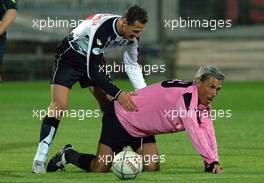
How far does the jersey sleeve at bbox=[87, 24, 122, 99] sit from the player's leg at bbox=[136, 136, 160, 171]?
955 mm

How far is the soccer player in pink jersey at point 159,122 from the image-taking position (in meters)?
11.1

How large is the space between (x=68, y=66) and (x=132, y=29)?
43.9 inches

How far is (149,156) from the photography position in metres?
11.9

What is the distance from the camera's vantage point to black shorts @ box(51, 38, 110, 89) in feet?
39.3

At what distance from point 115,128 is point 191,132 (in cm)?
105

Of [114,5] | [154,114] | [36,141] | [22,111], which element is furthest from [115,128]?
[114,5]

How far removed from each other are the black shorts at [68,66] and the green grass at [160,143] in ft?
3.32

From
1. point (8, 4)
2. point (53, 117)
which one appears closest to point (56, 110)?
point (53, 117)

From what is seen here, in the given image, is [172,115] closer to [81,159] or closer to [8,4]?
[81,159]

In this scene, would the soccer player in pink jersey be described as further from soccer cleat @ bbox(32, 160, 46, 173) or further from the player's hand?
soccer cleat @ bbox(32, 160, 46, 173)

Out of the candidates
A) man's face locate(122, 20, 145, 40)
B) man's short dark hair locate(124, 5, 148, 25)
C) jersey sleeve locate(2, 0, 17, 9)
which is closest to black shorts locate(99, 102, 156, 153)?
man's face locate(122, 20, 145, 40)

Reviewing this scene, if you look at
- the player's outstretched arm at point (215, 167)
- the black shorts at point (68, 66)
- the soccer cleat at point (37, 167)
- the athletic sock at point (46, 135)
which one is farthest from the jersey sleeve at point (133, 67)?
the player's outstretched arm at point (215, 167)

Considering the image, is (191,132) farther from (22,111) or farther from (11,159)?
(22,111)

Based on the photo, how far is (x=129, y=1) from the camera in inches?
1425
